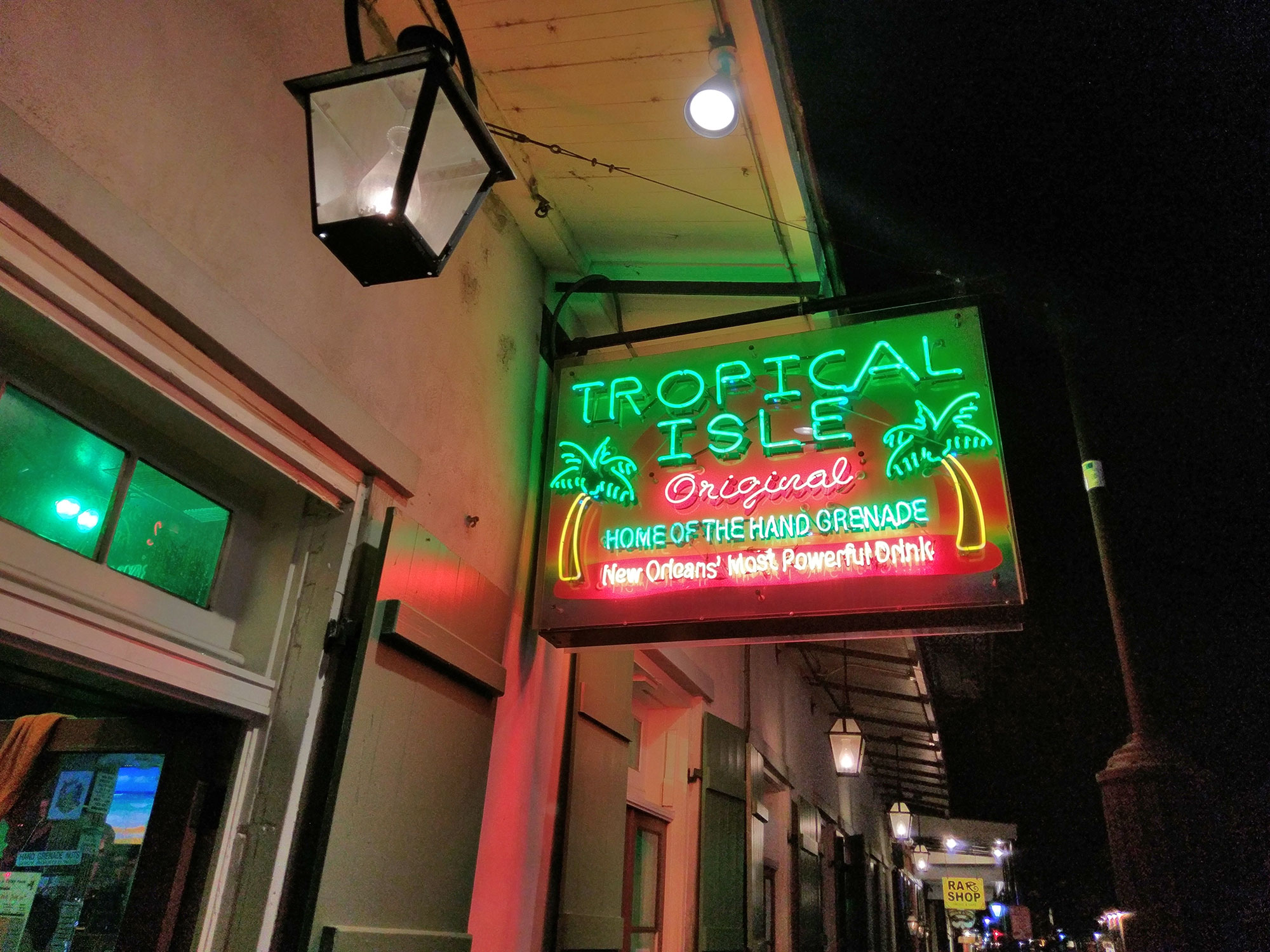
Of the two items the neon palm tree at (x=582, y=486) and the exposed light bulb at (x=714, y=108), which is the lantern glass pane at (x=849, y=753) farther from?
the exposed light bulb at (x=714, y=108)

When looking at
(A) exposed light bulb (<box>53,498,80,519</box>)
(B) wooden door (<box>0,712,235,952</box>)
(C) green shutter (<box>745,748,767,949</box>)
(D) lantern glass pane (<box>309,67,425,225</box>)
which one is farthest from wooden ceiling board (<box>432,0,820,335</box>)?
(C) green shutter (<box>745,748,767,949</box>)

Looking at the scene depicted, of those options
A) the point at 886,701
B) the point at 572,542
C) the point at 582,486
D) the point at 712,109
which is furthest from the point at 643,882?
the point at 886,701

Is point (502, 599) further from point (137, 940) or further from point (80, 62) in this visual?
point (80, 62)

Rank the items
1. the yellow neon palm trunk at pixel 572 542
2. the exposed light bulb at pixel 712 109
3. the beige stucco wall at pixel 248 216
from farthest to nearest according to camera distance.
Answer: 1. the yellow neon palm trunk at pixel 572 542
2. the exposed light bulb at pixel 712 109
3. the beige stucco wall at pixel 248 216

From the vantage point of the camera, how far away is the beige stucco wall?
186cm

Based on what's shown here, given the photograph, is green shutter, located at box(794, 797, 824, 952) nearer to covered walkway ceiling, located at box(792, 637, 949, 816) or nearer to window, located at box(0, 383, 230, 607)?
covered walkway ceiling, located at box(792, 637, 949, 816)

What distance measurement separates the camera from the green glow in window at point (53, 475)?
2.02 meters

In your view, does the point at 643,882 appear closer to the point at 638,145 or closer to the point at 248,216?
the point at 638,145

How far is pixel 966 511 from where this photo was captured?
10.7ft

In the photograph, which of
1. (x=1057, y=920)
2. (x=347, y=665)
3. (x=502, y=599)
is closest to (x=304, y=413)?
(x=347, y=665)

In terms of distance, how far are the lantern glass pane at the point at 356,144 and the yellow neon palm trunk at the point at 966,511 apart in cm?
237

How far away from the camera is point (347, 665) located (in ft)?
8.45

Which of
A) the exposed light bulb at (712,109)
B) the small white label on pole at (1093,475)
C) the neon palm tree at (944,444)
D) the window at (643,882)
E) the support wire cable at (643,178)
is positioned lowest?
the window at (643,882)

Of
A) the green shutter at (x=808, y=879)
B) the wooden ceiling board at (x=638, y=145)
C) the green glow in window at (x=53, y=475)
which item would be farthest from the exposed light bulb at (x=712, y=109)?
the green shutter at (x=808, y=879)
